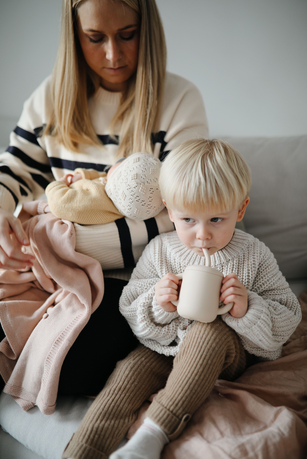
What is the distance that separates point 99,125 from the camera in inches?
50.7

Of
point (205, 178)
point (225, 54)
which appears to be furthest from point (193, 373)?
point (225, 54)

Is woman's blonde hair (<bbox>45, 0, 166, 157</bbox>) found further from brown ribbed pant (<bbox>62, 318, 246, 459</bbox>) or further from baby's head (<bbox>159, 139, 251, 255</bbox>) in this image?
brown ribbed pant (<bbox>62, 318, 246, 459</bbox>)

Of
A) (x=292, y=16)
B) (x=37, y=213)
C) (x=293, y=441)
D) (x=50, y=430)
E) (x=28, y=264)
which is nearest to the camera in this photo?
(x=293, y=441)

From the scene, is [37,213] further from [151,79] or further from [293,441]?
[293,441]

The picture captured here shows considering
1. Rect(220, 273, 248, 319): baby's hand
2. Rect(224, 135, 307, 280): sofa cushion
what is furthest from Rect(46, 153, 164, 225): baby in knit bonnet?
Rect(224, 135, 307, 280): sofa cushion

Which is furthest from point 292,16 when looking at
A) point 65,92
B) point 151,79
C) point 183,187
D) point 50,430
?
point 50,430

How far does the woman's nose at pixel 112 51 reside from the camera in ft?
3.59

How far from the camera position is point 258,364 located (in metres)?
0.95

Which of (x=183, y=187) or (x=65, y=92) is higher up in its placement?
(x=65, y=92)

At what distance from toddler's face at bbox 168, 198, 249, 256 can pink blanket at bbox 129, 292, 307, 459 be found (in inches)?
13.1

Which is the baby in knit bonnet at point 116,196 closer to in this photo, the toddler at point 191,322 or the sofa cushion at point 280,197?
the toddler at point 191,322

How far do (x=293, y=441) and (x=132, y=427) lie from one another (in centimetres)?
34

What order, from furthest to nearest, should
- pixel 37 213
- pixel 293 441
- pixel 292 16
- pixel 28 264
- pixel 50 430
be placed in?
1. pixel 292 16
2. pixel 37 213
3. pixel 28 264
4. pixel 50 430
5. pixel 293 441

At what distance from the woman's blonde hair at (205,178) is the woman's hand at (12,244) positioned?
420 mm
